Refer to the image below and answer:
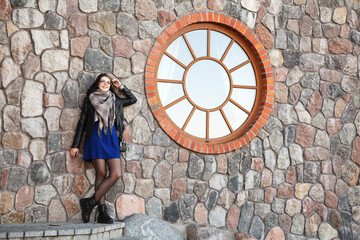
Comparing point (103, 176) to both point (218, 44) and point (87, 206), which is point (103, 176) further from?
point (218, 44)

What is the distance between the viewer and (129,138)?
17.7ft

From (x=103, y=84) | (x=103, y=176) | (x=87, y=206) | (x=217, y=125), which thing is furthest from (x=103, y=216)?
(x=217, y=125)

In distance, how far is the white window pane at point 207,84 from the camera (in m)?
5.84

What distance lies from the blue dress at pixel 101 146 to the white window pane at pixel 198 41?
165cm

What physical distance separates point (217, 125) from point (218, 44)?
3.58 feet

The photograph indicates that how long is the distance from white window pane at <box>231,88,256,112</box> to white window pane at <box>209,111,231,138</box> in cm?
34

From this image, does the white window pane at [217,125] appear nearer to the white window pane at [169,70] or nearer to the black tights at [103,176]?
the white window pane at [169,70]

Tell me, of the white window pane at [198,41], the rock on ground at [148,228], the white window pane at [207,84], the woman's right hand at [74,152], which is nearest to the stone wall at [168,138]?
the woman's right hand at [74,152]

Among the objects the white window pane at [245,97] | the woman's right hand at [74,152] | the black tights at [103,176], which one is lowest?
the black tights at [103,176]

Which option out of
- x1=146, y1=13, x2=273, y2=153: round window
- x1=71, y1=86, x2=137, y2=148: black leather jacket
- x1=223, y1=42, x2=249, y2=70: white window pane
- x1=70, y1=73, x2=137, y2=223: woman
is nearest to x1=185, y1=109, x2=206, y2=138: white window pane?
x1=146, y1=13, x2=273, y2=153: round window

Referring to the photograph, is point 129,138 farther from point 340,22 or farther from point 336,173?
point 340,22

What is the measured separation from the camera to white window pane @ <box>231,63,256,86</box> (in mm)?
6051

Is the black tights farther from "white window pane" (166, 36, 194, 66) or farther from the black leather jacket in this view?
"white window pane" (166, 36, 194, 66)

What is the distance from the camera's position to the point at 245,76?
242 inches
